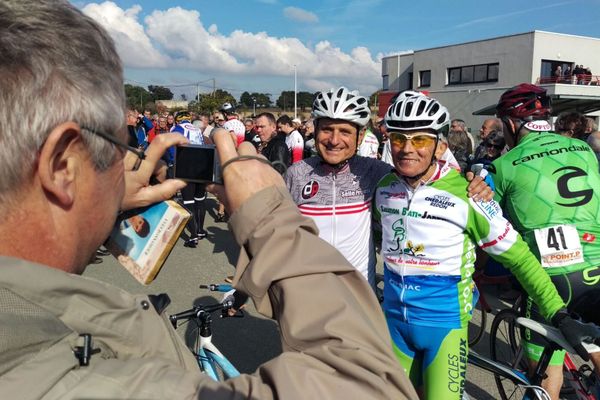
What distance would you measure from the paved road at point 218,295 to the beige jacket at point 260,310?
328cm

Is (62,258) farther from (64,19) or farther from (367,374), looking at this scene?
(367,374)

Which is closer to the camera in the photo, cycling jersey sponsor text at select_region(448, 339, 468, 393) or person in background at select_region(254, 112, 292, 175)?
cycling jersey sponsor text at select_region(448, 339, 468, 393)

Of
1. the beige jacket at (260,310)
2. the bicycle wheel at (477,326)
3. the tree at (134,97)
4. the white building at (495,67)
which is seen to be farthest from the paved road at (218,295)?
the white building at (495,67)

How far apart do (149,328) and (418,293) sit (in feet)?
6.22

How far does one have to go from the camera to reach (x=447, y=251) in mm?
2398

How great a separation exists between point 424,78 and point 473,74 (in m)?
4.86

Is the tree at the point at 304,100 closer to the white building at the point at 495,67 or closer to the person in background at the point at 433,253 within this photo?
the white building at the point at 495,67

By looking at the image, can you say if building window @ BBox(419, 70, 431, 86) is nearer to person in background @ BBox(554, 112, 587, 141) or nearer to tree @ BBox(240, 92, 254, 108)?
tree @ BBox(240, 92, 254, 108)

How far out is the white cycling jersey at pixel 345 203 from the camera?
112 inches

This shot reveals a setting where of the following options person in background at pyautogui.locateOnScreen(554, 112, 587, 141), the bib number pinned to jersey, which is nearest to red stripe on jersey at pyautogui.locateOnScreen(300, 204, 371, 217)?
the bib number pinned to jersey

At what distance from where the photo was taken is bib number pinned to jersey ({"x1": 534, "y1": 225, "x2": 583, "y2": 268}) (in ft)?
8.84

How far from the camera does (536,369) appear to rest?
108 inches

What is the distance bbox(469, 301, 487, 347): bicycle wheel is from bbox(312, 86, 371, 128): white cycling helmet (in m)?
2.63

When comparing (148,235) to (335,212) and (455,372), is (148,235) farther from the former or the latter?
(455,372)
